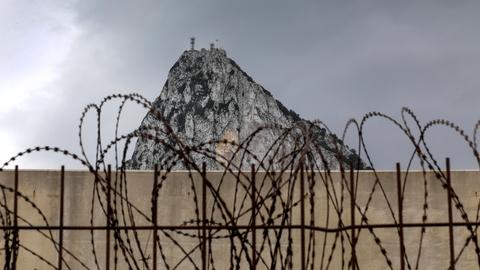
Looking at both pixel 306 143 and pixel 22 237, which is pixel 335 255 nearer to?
pixel 22 237

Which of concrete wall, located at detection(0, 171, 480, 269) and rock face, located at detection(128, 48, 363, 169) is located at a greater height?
rock face, located at detection(128, 48, 363, 169)

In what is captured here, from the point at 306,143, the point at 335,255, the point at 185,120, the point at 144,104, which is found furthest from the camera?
the point at 185,120

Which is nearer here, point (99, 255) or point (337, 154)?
point (337, 154)

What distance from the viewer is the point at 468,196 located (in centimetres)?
825

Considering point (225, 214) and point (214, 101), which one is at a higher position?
point (214, 101)

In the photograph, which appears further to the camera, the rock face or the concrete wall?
the rock face

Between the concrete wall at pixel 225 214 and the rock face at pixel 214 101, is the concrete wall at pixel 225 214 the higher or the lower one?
the lower one

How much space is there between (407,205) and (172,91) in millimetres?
84828

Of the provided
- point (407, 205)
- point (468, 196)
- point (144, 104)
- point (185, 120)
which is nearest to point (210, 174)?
point (407, 205)

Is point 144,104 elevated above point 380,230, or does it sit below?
above

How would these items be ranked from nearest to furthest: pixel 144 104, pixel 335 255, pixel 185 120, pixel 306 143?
pixel 306 143 < pixel 144 104 < pixel 335 255 < pixel 185 120

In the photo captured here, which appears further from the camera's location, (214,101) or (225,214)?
(214,101)

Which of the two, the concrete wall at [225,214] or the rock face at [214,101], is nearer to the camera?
the concrete wall at [225,214]

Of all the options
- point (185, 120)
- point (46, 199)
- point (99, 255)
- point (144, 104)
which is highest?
point (185, 120)
